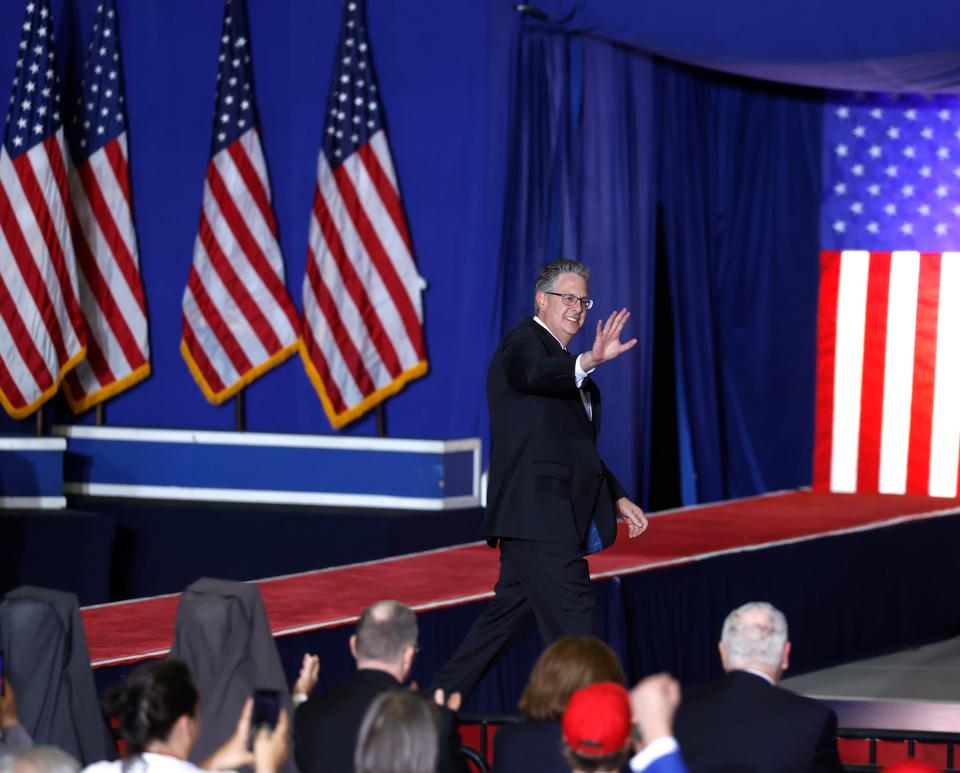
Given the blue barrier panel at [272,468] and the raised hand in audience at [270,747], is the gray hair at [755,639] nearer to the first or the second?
the raised hand in audience at [270,747]

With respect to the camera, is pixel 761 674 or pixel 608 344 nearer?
pixel 761 674

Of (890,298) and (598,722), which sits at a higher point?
(890,298)

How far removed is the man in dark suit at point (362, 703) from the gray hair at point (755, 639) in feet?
1.91

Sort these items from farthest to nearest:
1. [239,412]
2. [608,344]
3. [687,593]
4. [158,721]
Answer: [239,412] → [687,593] → [608,344] → [158,721]

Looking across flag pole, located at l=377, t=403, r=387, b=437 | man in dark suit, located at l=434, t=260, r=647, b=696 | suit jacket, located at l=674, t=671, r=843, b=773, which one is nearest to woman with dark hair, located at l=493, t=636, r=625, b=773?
suit jacket, located at l=674, t=671, r=843, b=773

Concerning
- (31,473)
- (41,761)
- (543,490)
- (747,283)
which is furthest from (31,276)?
(41,761)

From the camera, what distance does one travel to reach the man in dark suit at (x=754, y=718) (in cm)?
361

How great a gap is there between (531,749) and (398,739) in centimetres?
74

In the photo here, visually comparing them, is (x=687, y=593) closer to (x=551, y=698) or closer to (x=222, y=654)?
(x=222, y=654)

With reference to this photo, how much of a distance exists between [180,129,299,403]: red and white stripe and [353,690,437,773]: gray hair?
688 cm

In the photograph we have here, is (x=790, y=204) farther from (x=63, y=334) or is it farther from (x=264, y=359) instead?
(x=63, y=334)

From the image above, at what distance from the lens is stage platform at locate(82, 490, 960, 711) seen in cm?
614

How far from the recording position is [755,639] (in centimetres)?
369

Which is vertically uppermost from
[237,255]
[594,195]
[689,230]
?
[594,195]
